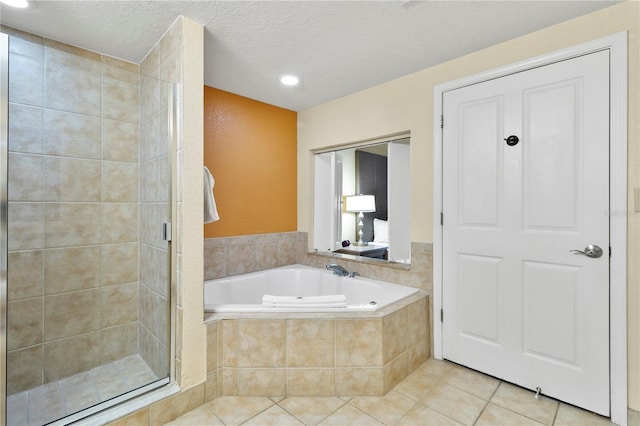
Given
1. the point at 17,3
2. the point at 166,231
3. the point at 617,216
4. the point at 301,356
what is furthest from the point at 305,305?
the point at 17,3

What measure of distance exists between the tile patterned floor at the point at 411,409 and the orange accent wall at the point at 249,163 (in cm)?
142

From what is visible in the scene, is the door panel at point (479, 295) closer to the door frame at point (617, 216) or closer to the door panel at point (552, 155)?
the door panel at point (552, 155)

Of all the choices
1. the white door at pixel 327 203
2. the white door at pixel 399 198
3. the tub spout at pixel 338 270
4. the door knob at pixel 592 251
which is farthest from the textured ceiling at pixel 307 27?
the tub spout at pixel 338 270

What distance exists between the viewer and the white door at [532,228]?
1756mm

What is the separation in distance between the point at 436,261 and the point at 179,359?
178 centimetres

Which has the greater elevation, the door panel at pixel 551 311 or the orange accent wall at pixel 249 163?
the orange accent wall at pixel 249 163

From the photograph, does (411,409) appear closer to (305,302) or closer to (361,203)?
(305,302)

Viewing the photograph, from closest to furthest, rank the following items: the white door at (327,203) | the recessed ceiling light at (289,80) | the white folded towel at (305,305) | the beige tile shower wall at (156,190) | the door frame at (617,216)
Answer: the door frame at (617,216) < the beige tile shower wall at (156,190) < the white folded towel at (305,305) < the recessed ceiling light at (289,80) < the white door at (327,203)

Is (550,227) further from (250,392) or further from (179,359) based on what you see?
(179,359)

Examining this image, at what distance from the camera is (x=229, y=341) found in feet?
6.40

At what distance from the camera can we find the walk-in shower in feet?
5.64

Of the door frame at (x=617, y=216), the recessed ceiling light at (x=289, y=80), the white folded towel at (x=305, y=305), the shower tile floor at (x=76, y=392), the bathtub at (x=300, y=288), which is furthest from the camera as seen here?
the recessed ceiling light at (x=289, y=80)

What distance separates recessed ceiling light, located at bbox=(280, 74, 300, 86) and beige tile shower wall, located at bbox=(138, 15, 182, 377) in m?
0.91

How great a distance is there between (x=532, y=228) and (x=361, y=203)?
1568mm
